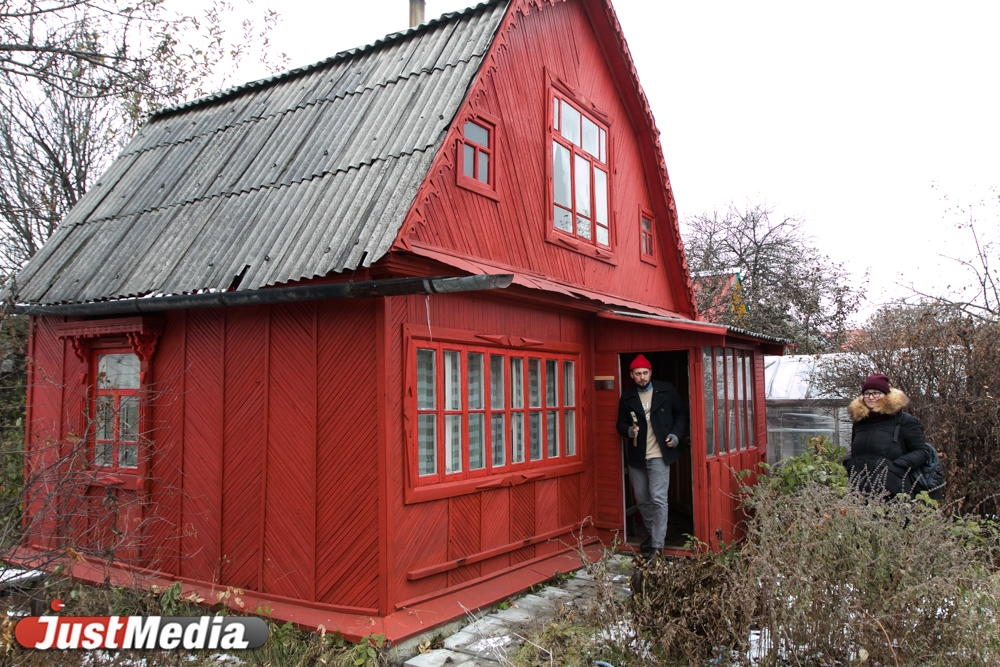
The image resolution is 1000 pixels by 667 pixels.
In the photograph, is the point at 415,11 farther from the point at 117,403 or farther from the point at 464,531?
the point at 464,531

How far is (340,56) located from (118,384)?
449cm

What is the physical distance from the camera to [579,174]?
9906mm

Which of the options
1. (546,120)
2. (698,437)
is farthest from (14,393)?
(698,437)

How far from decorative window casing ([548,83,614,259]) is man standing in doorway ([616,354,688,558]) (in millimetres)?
2018

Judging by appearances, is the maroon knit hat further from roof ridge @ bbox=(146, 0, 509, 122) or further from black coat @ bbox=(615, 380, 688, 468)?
roof ridge @ bbox=(146, 0, 509, 122)

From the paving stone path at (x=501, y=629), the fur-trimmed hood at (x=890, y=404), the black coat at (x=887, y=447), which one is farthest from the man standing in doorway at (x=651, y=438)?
the fur-trimmed hood at (x=890, y=404)

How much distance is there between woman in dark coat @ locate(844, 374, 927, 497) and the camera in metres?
6.88

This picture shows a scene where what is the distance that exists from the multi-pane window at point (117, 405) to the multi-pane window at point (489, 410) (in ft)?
10.1

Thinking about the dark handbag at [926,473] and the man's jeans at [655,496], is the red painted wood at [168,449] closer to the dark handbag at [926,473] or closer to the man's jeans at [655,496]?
the man's jeans at [655,496]

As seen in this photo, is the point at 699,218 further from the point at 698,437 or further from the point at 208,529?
the point at 208,529

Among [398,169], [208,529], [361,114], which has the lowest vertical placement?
[208,529]

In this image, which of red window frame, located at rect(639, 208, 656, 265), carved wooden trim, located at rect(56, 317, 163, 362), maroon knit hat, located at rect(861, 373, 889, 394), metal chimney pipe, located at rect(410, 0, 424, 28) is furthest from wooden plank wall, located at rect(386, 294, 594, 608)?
metal chimney pipe, located at rect(410, 0, 424, 28)

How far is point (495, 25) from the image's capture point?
25.5 ft

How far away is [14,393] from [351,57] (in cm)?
661
